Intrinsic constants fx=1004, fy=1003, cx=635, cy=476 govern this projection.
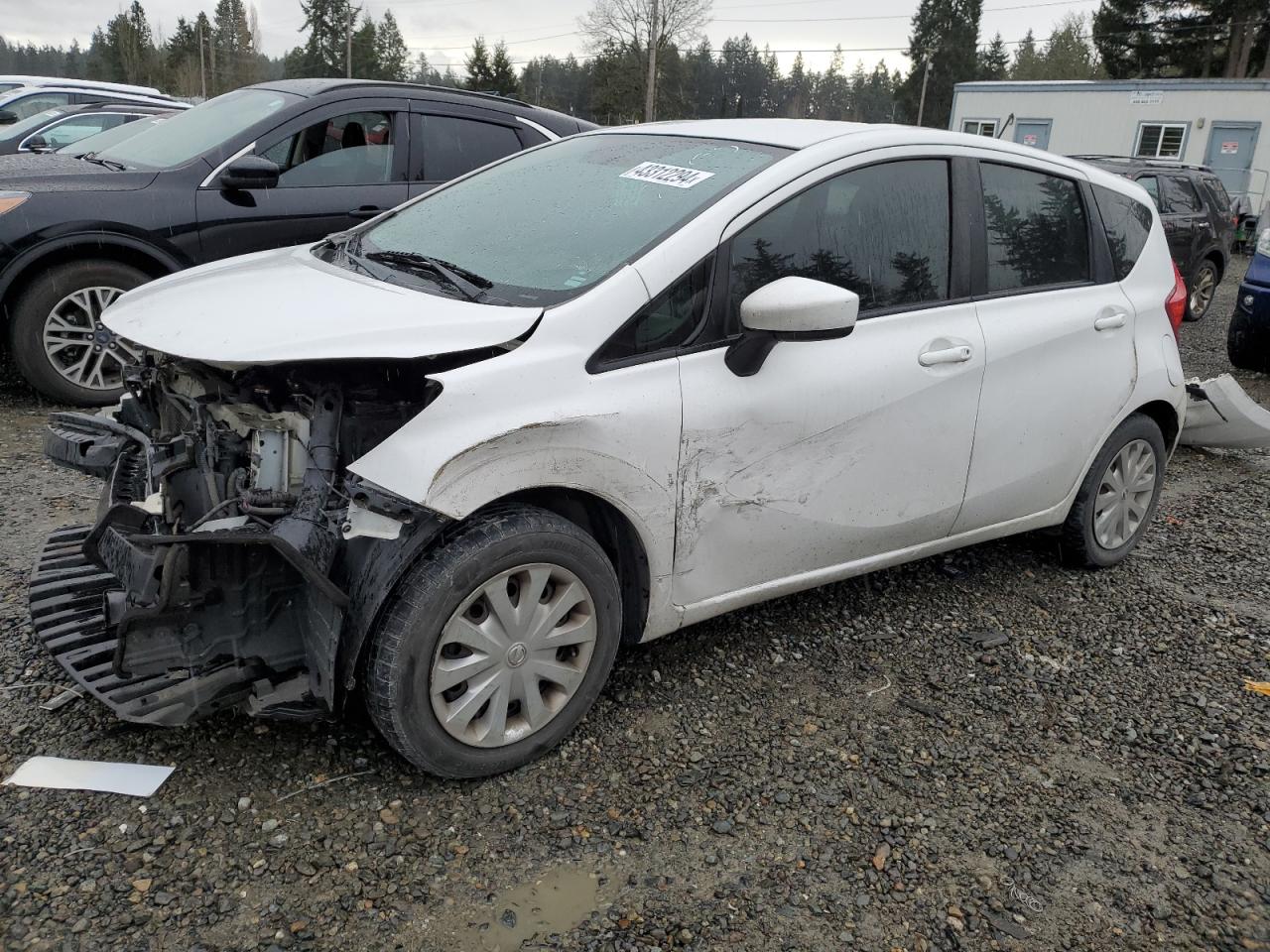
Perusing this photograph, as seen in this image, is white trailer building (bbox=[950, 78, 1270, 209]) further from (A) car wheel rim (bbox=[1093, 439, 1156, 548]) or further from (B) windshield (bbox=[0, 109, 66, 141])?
(A) car wheel rim (bbox=[1093, 439, 1156, 548])

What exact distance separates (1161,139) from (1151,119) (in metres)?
0.60

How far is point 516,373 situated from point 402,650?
0.74 m

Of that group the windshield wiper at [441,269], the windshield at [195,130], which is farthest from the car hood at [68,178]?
the windshield wiper at [441,269]

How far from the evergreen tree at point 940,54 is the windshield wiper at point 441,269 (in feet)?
208

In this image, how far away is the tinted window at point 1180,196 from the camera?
38.9 ft

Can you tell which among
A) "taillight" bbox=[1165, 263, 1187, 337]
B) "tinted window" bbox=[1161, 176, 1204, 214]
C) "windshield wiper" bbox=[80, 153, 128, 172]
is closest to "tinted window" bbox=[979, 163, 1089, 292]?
"taillight" bbox=[1165, 263, 1187, 337]

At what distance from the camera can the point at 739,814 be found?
271 cm

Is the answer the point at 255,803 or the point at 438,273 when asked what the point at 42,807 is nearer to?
the point at 255,803

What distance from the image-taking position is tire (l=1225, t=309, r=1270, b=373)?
26.2ft

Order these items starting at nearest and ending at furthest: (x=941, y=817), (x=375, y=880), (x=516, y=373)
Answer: (x=375, y=880)
(x=516, y=373)
(x=941, y=817)

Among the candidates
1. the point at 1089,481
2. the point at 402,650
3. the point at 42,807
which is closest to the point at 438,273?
→ the point at 402,650

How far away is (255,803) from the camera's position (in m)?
2.59

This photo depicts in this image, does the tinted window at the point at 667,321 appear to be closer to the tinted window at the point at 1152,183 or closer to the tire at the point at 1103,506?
the tire at the point at 1103,506

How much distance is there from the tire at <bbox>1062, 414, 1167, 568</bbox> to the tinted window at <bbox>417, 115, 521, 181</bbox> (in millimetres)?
4085
